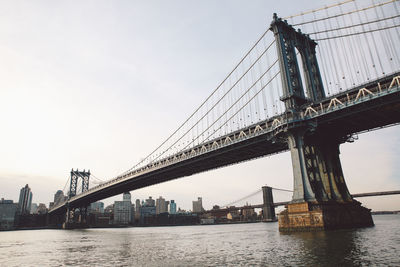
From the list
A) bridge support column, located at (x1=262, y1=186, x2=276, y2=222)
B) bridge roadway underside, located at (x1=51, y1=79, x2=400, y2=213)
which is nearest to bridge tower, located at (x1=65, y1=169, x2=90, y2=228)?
bridge roadway underside, located at (x1=51, y1=79, x2=400, y2=213)

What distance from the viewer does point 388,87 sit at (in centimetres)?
2648

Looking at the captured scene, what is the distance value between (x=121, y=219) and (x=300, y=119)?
190 meters

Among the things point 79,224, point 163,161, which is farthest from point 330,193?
point 79,224

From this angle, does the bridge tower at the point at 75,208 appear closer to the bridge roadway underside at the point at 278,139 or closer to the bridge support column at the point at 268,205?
the bridge roadway underside at the point at 278,139

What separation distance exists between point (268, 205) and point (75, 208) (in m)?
92.4

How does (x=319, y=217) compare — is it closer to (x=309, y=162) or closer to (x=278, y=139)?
(x=309, y=162)

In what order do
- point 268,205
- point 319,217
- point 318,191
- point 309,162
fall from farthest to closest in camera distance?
1. point 268,205
2. point 309,162
3. point 318,191
4. point 319,217

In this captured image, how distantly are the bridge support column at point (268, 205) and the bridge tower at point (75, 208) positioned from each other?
87490mm

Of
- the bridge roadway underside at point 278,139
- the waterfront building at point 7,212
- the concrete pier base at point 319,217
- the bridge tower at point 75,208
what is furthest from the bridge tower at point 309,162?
the waterfront building at point 7,212

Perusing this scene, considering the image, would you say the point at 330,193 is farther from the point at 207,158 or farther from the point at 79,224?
the point at 79,224

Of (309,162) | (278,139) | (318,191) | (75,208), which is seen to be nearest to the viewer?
(318,191)

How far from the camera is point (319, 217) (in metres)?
26.9

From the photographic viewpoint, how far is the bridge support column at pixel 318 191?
28.0m

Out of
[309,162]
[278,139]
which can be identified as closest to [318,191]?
[309,162]
